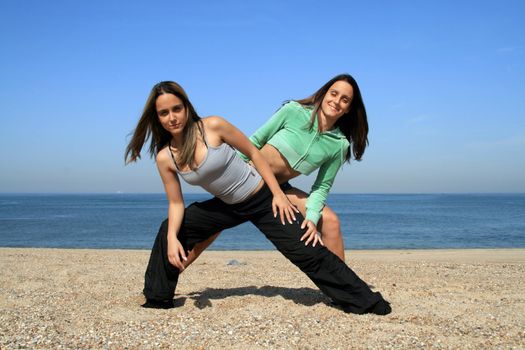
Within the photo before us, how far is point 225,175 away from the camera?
4047 millimetres

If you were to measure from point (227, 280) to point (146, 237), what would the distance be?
19.6 metres

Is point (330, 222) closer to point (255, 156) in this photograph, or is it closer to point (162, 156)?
point (255, 156)

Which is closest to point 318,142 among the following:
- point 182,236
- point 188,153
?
point 188,153

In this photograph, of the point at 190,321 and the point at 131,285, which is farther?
the point at 131,285

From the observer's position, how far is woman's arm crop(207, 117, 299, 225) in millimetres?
4090

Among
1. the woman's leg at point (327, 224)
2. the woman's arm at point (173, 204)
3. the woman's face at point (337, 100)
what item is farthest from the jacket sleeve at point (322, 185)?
the woman's arm at point (173, 204)

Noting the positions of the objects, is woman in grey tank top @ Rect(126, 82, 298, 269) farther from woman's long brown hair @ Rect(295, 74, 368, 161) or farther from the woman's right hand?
woman's long brown hair @ Rect(295, 74, 368, 161)

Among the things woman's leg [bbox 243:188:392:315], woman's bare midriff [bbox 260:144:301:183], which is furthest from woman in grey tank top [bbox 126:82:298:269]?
woman's bare midriff [bbox 260:144:301:183]

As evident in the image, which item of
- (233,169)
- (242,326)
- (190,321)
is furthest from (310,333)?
(233,169)

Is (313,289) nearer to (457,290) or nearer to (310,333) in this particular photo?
(457,290)

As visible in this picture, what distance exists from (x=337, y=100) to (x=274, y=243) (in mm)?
1447

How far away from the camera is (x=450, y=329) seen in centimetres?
357

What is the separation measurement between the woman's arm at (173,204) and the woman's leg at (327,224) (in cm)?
112

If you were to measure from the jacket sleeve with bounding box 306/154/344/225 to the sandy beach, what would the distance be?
93 cm
